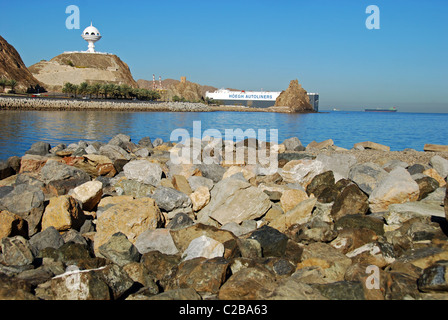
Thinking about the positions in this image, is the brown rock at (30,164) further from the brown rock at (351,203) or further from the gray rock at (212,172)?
the brown rock at (351,203)

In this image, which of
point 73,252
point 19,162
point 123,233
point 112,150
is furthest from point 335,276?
point 19,162

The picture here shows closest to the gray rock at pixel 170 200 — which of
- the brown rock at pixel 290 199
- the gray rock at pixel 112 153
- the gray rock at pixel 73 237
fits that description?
the gray rock at pixel 73 237

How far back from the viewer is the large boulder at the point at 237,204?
19.5 ft

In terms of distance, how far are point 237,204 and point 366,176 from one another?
242 cm

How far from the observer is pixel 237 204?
6051 mm

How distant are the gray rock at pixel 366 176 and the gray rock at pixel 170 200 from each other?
2.99 meters

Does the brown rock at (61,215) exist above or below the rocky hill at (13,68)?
below

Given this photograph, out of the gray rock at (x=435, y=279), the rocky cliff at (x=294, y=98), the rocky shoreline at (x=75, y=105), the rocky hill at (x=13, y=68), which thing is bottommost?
the gray rock at (x=435, y=279)

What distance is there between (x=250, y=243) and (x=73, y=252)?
2.21 m

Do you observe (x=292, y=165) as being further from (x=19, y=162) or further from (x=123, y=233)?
(x=19, y=162)

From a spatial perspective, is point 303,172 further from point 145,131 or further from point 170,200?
point 145,131

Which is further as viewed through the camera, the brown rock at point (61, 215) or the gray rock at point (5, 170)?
the gray rock at point (5, 170)

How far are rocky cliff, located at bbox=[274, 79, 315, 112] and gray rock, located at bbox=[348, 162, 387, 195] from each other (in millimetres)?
101520

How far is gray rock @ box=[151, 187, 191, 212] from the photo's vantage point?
6219 millimetres
